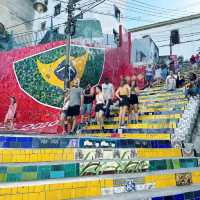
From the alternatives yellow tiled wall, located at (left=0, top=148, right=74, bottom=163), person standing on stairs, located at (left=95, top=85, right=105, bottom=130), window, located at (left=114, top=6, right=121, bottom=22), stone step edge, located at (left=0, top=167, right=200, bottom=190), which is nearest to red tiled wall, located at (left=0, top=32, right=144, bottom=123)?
person standing on stairs, located at (left=95, top=85, right=105, bottom=130)

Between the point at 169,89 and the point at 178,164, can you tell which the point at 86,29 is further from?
the point at 178,164

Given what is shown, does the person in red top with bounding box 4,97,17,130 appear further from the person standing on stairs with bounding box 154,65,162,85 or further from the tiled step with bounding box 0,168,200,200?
the tiled step with bounding box 0,168,200,200

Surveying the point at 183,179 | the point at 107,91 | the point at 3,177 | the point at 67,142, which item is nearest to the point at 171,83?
the point at 107,91

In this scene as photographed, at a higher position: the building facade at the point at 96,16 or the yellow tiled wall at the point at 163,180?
the building facade at the point at 96,16

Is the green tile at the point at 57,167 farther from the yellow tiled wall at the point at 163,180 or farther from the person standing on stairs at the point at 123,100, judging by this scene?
the person standing on stairs at the point at 123,100

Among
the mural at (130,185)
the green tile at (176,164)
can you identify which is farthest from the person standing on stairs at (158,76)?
the mural at (130,185)

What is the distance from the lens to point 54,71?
1445 cm

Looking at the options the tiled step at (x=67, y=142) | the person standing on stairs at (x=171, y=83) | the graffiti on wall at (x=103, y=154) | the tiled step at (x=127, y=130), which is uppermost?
the person standing on stairs at (x=171, y=83)

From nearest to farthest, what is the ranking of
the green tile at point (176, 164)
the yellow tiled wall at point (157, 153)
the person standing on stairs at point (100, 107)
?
the green tile at point (176, 164) → the yellow tiled wall at point (157, 153) → the person standing on stairs at point (100, 107)

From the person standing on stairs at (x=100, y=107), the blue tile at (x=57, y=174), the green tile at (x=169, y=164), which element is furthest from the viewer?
the person standing on stairs at (x=100, y=107)

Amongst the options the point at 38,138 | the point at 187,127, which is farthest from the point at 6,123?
the point at 38,138

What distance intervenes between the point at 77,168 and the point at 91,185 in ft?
1.41

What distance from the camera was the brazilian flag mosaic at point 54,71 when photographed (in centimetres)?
1427

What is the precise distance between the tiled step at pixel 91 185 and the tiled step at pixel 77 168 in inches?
7.8
